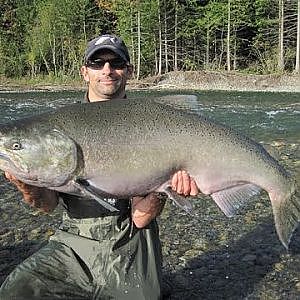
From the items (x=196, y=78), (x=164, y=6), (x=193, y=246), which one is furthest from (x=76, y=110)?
(x=164, y=6)

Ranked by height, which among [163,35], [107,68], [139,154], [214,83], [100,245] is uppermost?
[163,35]

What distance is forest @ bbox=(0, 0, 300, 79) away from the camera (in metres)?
39.0

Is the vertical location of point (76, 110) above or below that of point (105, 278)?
above

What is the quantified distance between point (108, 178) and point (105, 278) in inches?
37.4

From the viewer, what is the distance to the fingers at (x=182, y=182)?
296 centimetres

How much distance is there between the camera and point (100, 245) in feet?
11.5

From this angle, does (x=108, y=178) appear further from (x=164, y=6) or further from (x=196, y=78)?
(x=164, y=6)

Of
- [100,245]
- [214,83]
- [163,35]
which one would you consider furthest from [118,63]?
[163,35]

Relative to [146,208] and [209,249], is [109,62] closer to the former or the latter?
[146,208]

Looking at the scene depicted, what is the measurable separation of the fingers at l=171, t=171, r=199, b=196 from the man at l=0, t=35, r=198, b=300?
0.32m

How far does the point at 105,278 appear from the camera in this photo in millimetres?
3469

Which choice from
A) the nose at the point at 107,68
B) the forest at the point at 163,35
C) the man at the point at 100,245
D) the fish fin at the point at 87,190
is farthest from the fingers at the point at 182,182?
the forest at the point at 163,35

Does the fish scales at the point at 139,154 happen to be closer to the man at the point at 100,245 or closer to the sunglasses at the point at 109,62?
the man at the point at 100,245

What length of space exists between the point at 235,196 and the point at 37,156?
47.1 inches
